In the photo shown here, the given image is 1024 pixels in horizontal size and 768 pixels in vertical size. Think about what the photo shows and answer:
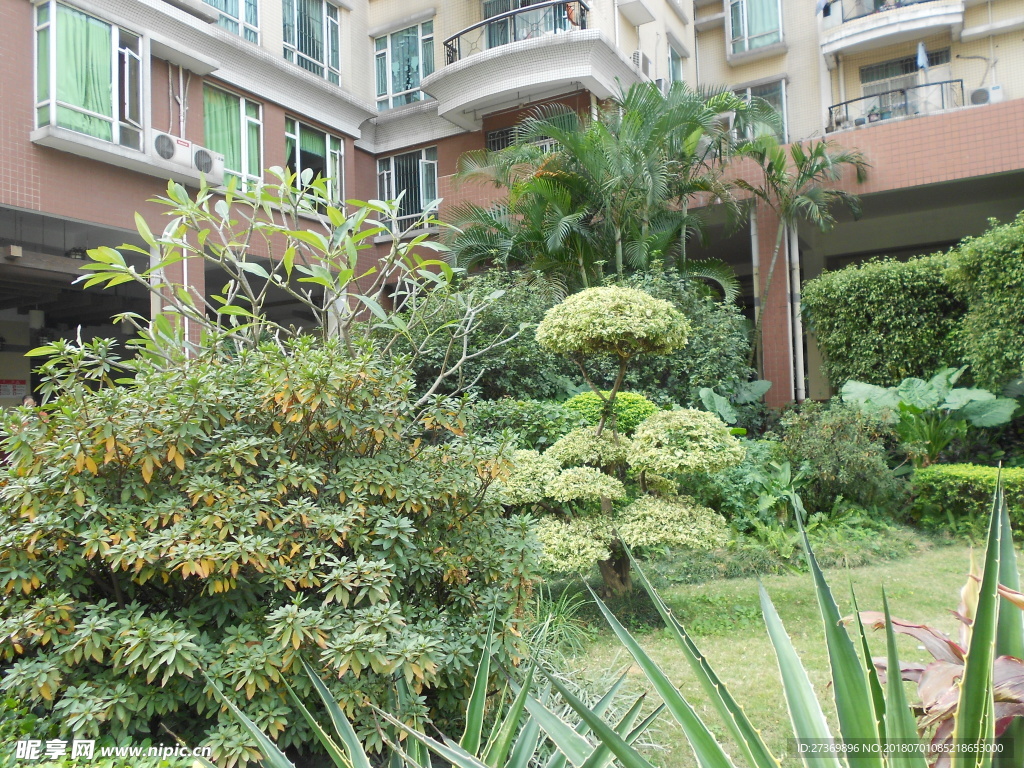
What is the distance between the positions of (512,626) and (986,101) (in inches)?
642

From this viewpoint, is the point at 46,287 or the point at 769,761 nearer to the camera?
the point at 769,761

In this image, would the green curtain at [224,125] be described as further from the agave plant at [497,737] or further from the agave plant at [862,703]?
the agave plant at [862,703]

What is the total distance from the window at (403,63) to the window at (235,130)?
4.39 metres

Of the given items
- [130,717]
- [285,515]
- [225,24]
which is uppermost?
[225,24]

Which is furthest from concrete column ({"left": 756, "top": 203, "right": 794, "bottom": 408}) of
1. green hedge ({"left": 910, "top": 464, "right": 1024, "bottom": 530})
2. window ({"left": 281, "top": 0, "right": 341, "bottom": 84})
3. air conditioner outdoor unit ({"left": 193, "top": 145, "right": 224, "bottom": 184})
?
window ({"left": 281, "top": 0, "right": 341, "bottom": 84})

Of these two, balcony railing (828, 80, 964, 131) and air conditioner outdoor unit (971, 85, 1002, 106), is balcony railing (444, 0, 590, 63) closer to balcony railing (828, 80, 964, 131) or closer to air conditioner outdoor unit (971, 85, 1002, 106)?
balcony railing (828, 80, 964, 131)

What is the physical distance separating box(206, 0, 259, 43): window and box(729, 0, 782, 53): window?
11360 mm

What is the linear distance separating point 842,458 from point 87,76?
1100 cm

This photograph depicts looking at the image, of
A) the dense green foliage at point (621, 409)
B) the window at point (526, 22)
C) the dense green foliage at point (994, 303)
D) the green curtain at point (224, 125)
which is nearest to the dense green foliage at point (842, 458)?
the dense green foliage at point (621, 409)

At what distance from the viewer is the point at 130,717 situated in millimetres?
2705

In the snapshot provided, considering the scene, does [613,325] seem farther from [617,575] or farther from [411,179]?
→ [411,179]

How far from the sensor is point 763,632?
533 centimetres

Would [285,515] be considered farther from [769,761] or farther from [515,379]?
[515,379]

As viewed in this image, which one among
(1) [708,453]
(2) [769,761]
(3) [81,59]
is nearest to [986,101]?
(1) [708,453]
